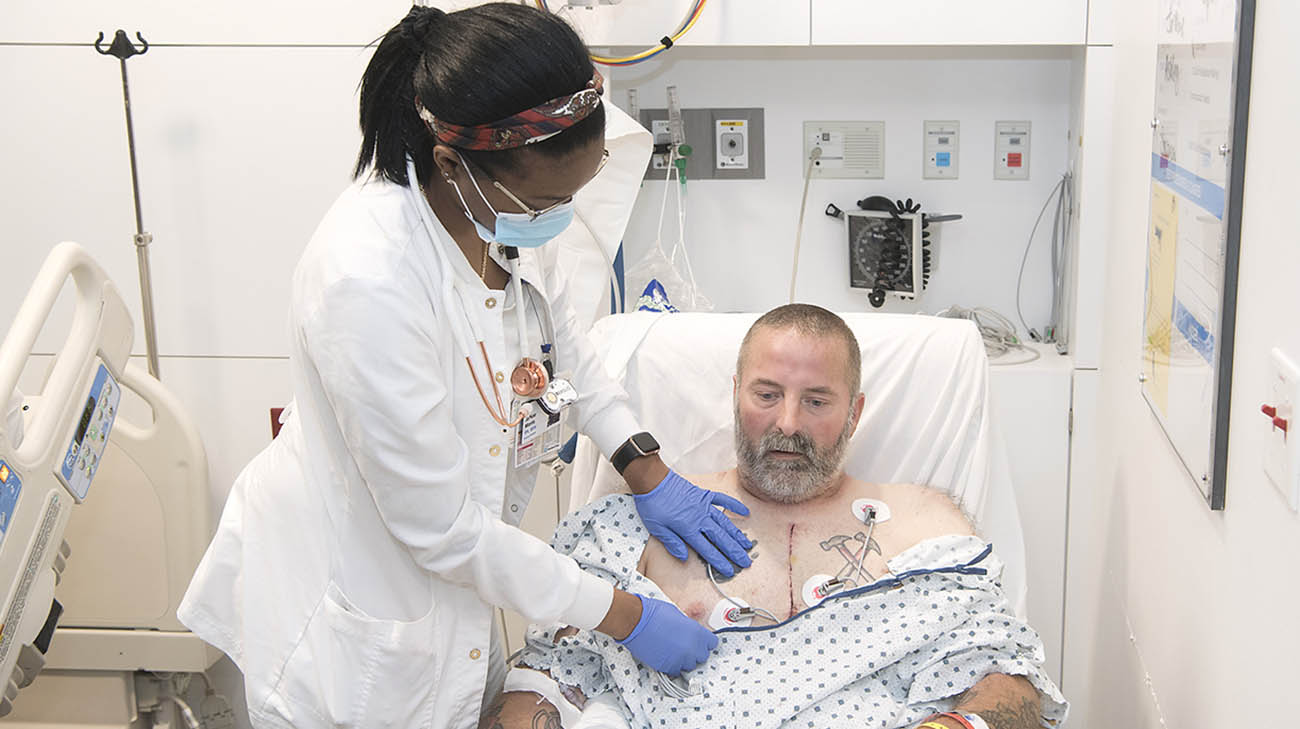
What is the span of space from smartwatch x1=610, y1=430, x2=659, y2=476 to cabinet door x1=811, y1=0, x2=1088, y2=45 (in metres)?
1.05

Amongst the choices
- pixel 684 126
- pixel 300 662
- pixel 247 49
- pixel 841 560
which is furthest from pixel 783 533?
pixel 247 49

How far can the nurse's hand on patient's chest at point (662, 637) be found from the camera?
1.71 m

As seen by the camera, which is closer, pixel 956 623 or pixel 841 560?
pixel 956 623

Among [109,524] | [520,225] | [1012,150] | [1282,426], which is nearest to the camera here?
[1282,426]

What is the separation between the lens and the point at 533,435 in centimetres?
174

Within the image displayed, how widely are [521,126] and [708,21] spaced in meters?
1.29

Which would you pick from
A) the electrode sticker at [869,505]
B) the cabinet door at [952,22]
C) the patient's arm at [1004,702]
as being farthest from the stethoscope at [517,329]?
the cabinet door at [952,22]

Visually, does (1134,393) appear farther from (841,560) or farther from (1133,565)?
(841,560)

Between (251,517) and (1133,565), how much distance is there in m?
1.52

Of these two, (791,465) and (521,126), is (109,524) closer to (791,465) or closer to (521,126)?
(791,465)

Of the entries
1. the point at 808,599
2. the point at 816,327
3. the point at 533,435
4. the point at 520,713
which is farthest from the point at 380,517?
the point at 816,327

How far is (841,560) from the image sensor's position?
2.01 m

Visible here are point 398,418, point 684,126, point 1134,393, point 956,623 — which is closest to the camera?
point 398,418

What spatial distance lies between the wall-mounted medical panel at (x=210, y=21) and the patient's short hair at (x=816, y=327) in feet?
3.61
